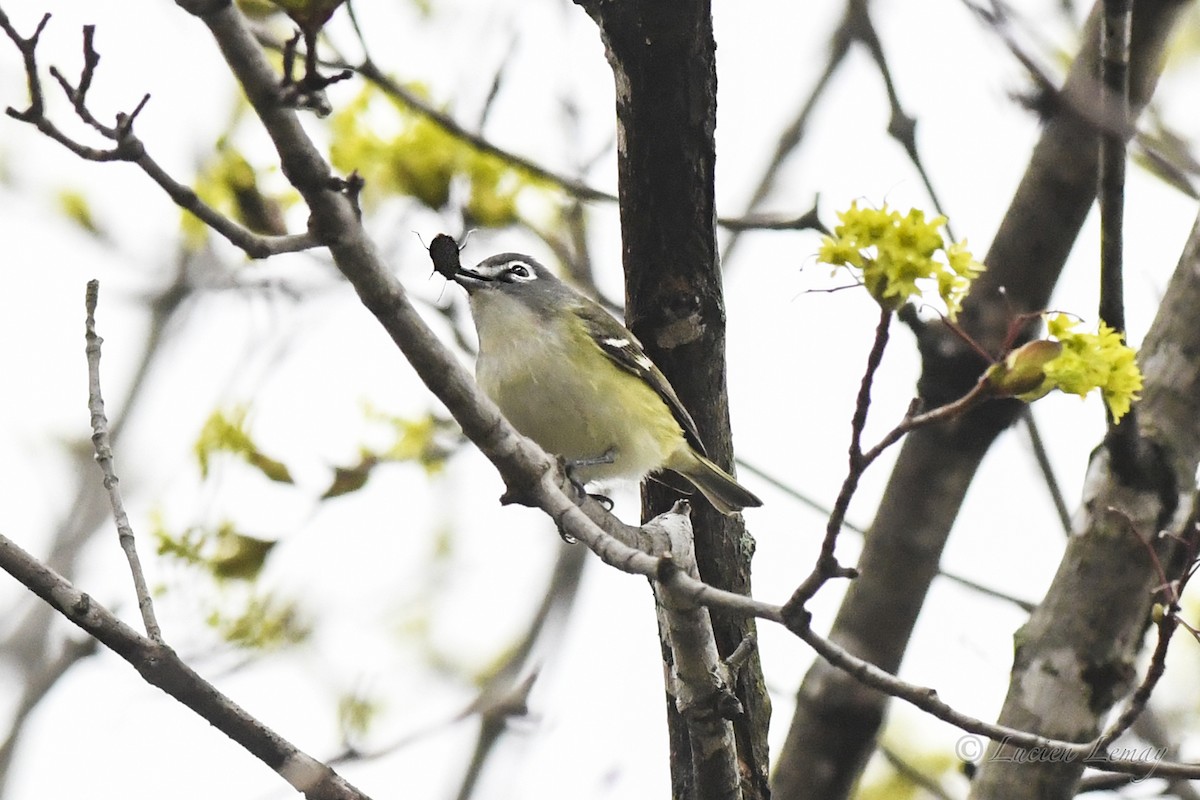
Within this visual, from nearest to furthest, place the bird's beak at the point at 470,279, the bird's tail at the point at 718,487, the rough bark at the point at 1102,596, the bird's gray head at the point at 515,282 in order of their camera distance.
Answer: the rough bark at the point at 1102,596, the bird's tail at the point at 718,487, the bird's beak at the point at 470,279, the bird's gray head at the point at 515,282

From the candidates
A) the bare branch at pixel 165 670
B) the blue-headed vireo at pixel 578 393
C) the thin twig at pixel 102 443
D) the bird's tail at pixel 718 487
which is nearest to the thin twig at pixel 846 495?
the bare branch at pixel 165 670

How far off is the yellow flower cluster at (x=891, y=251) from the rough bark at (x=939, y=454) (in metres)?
2.08

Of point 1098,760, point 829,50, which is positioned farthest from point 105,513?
point 1098,760

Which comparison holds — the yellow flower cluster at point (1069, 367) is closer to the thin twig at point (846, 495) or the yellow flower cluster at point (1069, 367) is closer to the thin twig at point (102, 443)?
the thin twig at point (846, 495)

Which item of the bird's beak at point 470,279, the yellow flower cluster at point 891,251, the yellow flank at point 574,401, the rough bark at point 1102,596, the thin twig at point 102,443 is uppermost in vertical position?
the bird's beak at point 470,279

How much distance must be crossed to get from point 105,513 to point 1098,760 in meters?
5.03

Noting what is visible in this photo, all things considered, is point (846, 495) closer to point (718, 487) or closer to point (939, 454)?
point (939, 454)

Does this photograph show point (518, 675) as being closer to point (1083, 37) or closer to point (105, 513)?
point (105, 513)

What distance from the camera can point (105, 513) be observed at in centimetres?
630

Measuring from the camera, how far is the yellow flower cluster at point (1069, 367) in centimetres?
231

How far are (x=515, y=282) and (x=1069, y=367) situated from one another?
357cm

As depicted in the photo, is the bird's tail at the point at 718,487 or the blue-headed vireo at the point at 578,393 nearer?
the bird's tail at the point at 718,487

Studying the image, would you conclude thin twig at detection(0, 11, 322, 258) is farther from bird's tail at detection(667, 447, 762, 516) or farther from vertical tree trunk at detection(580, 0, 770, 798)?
bird's tail at detection(667, 447, 762, 516)

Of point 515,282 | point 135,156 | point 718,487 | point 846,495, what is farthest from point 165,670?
point 515,282
